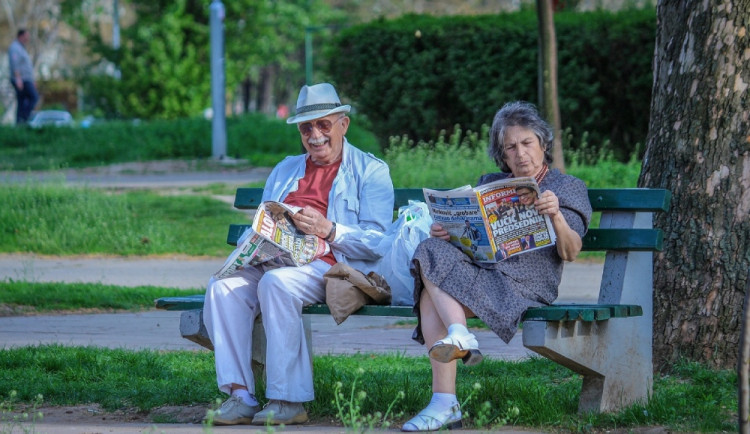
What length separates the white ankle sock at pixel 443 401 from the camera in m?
4.53

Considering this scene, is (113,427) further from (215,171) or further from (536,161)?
(215,171)

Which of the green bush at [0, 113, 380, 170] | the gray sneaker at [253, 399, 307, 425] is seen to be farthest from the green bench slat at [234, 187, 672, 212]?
the green bush at [0, 113, 380, 170]

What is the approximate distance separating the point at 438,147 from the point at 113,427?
9.39 m

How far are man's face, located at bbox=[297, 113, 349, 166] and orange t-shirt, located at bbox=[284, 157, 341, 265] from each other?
52 mm

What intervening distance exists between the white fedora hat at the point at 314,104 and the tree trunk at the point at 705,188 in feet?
4.96

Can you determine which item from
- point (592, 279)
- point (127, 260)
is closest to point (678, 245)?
point (592, 279)

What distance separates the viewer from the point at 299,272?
4.92 meters

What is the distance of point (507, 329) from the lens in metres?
4.52

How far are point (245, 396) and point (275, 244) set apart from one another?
2.03 feet

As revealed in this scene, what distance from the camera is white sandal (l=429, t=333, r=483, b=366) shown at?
4344 mm

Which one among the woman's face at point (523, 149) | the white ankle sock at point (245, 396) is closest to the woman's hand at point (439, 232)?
the woman's face at point (523, 149)

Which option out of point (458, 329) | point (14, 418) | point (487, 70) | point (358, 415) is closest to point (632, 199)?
point (458, 329)

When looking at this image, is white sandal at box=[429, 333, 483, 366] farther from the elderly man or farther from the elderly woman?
the elderly man

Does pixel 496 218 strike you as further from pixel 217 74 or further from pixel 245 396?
pixel 217 74
